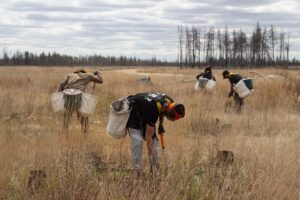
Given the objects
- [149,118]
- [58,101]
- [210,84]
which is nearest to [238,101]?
[210,84]

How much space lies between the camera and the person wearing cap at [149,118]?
536 cm

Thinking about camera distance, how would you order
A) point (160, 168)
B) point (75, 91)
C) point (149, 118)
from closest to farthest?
point (160, 168) → point (149, 118) → point (75, 91)

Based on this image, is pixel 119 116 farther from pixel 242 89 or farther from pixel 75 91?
pixel 242 89

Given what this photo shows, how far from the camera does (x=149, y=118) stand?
219 inches

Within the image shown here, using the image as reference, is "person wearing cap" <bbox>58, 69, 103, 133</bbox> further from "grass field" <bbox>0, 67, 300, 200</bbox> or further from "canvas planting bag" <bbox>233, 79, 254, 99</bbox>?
"canvas planting bag" <bbox>233, 79, 254, 99</bbox>

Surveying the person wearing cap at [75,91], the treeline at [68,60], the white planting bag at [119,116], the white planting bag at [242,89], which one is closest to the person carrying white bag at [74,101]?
the person wearing cap at [75,91]

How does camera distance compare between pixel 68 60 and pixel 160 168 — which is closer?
pixel 160 168

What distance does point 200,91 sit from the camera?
15445 millimetres

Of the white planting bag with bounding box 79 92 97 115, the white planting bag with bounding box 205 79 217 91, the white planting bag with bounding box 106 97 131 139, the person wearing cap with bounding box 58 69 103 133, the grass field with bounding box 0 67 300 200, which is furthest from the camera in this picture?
the white planting bag with bounding box 205 79 217 91

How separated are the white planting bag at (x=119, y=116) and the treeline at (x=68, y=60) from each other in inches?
4551

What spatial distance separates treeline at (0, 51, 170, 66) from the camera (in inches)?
4757

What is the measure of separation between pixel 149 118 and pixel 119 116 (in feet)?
1.58

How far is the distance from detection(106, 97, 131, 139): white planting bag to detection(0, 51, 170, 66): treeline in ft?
379

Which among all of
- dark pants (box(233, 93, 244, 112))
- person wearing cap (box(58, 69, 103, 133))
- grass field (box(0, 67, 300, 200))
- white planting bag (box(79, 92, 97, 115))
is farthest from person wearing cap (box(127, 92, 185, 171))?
dark pants (box(233, 93, 244, 112))
